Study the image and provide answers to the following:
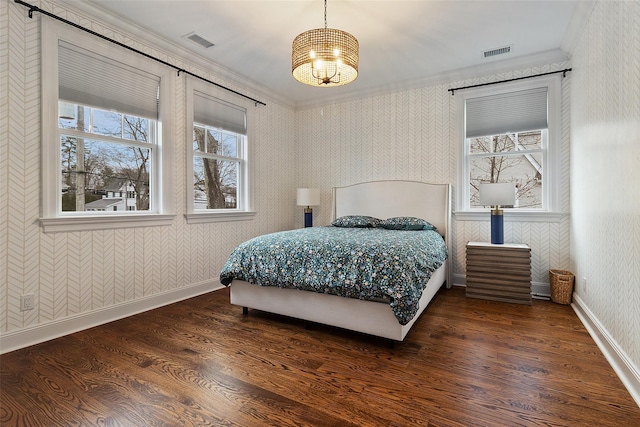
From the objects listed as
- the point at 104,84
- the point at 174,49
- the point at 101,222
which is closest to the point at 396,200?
the point at 174,49

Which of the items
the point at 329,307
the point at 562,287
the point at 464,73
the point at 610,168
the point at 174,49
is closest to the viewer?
the point at 610,168

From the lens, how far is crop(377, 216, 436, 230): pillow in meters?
3.65

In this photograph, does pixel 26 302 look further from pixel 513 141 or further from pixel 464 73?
pixel 513 141

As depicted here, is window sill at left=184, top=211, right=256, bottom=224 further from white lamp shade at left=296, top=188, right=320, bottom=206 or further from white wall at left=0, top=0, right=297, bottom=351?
white lamp shade at left=296, top=188, right=320, bottom=206

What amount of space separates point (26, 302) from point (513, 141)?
16.5 feet

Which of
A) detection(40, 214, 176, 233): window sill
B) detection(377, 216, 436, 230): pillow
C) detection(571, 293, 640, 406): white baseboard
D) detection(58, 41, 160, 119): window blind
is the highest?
detection(58, 41, 160, 119): window blind

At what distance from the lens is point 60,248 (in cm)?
245

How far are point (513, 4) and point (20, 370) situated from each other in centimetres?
447

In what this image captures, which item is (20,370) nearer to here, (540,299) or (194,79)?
(194,79)

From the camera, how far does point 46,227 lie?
237 cm

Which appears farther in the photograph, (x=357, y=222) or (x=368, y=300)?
(x=357, y=222)

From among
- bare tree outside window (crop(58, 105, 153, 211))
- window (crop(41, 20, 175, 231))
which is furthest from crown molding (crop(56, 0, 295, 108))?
bare tree outside window (crop(58, 105, 153, 211))

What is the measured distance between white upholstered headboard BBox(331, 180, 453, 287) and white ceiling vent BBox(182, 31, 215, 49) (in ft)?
8.19

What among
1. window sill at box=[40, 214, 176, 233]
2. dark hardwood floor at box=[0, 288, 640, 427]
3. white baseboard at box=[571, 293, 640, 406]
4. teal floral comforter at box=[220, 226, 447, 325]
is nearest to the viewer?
dark hardwood floor at box=[0, 288, 640, 427]
